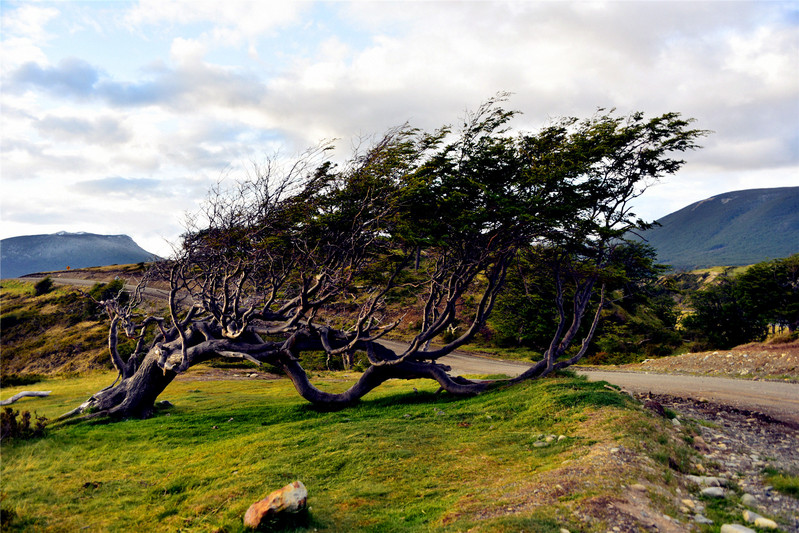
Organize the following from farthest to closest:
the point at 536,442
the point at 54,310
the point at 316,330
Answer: the point at 54,310 < the point at 316,330 < the point at 536,442

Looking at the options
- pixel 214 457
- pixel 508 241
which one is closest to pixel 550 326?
pixel 508 241

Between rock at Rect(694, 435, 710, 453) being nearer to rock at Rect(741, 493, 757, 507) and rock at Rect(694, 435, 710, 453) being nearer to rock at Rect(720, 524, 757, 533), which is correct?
rock at Rect(741, 493, 757, 507)

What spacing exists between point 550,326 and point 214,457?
100.0ft

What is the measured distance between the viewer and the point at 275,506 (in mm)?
5785

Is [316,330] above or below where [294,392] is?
above

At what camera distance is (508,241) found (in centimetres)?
1453

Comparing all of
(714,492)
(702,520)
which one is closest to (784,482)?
(714,492)

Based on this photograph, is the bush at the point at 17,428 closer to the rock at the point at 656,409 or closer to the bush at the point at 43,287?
the rock at the point at 656,409

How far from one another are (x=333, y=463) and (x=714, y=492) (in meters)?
6.58

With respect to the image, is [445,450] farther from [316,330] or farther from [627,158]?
[627,158]

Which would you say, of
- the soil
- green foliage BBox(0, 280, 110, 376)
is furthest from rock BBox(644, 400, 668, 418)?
green foliage BBox(0, 280, 110, 376)

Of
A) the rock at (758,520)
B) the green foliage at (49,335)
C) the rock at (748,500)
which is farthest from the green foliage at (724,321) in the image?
the green foliage at (49,335)

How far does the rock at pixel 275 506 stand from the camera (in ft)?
19.0

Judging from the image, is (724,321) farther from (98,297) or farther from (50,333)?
(50,333)
